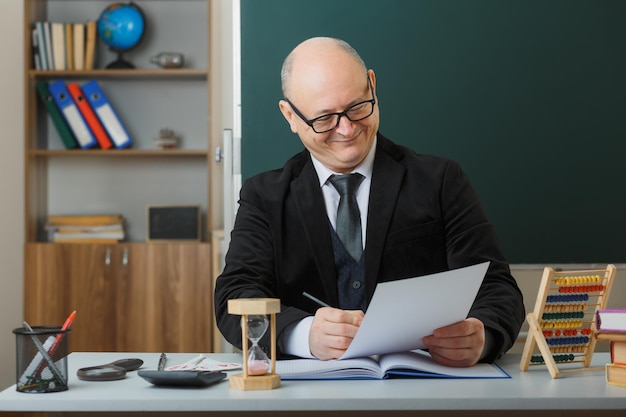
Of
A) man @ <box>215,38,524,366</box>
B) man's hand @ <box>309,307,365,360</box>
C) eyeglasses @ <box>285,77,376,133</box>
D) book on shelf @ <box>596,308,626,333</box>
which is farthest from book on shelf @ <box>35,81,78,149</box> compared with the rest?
book on shelf @ <box>596,308,626,333</box>

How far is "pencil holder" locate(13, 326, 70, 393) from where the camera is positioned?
1.42 meters

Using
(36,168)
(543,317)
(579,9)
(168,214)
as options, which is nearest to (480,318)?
(543,317)

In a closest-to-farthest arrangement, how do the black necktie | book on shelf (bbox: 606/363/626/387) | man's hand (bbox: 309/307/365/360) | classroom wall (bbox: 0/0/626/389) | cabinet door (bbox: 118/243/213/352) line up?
book on shelf (bbox: 606/363/626/387), man's hand (bbox: 309/307/365/360), the black necktie, classroom wall (bbox: 0/0/626/389), cabinet door (bbox: 118/243/213/352)

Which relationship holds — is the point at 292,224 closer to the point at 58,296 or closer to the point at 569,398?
the point at 569,398

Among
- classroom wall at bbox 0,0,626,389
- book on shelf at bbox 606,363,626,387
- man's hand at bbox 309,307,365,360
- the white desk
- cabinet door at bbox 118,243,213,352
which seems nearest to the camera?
the white desk

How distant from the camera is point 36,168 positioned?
5.05 m

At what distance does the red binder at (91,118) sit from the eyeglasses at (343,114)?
322cm

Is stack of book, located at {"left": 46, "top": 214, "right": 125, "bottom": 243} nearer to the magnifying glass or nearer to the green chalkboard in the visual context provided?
the green chalkboard

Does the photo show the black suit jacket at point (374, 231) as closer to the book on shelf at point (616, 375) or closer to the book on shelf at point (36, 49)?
the book on shelf at point (616, 375)

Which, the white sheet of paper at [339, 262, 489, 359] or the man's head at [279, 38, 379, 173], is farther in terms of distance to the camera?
the man's head at [279, 38, 379, 173]

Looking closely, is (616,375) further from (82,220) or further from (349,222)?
(82,220)

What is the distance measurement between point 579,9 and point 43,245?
3.13m

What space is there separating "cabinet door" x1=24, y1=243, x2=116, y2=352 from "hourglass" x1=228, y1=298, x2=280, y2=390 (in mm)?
3504

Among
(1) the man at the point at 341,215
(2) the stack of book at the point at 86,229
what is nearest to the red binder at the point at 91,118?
(2) the stack of book at the point at 86,229
